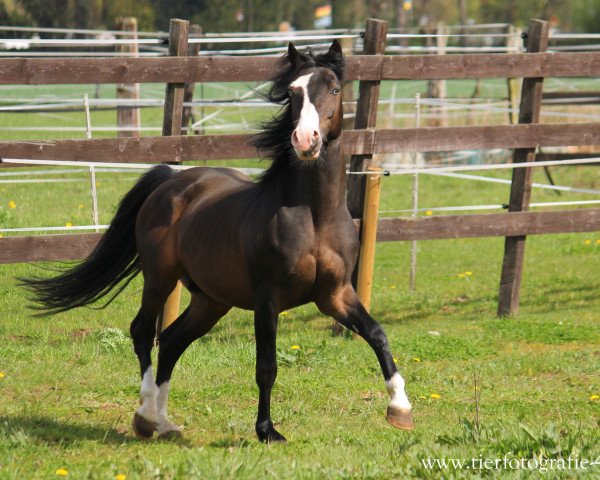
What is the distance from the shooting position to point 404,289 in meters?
10.8

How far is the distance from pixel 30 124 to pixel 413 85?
1267 centimetres

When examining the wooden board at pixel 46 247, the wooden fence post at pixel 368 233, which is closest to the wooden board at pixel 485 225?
the wooden fence post at pixel 368 233

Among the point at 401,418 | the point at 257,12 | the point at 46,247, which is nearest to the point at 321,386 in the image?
the point at 401,418

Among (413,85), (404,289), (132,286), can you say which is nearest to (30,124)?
(132,286)

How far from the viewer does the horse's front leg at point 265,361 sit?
215 inches

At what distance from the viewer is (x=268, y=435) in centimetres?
545

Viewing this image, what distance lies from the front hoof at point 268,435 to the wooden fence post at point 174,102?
267 centimetres

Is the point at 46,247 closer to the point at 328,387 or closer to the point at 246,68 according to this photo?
the point at 246,68

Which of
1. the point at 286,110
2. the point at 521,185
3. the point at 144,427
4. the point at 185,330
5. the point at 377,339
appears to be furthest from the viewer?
the point at 521,185

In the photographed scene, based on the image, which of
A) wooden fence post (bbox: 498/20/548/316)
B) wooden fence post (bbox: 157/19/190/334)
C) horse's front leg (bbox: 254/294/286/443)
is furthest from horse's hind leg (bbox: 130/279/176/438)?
wooden fence post (bbox: 498/20/548/316)

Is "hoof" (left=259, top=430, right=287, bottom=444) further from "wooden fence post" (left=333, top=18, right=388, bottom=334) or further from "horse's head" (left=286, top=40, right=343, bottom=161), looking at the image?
"wooden fence post" (left=333, top=18, right=388, bottom=334)

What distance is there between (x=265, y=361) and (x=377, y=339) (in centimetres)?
65

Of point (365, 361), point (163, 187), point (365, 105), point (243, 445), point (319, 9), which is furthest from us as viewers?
point (319, 9)

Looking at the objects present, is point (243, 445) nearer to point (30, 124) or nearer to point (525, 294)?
point (525, 294)
